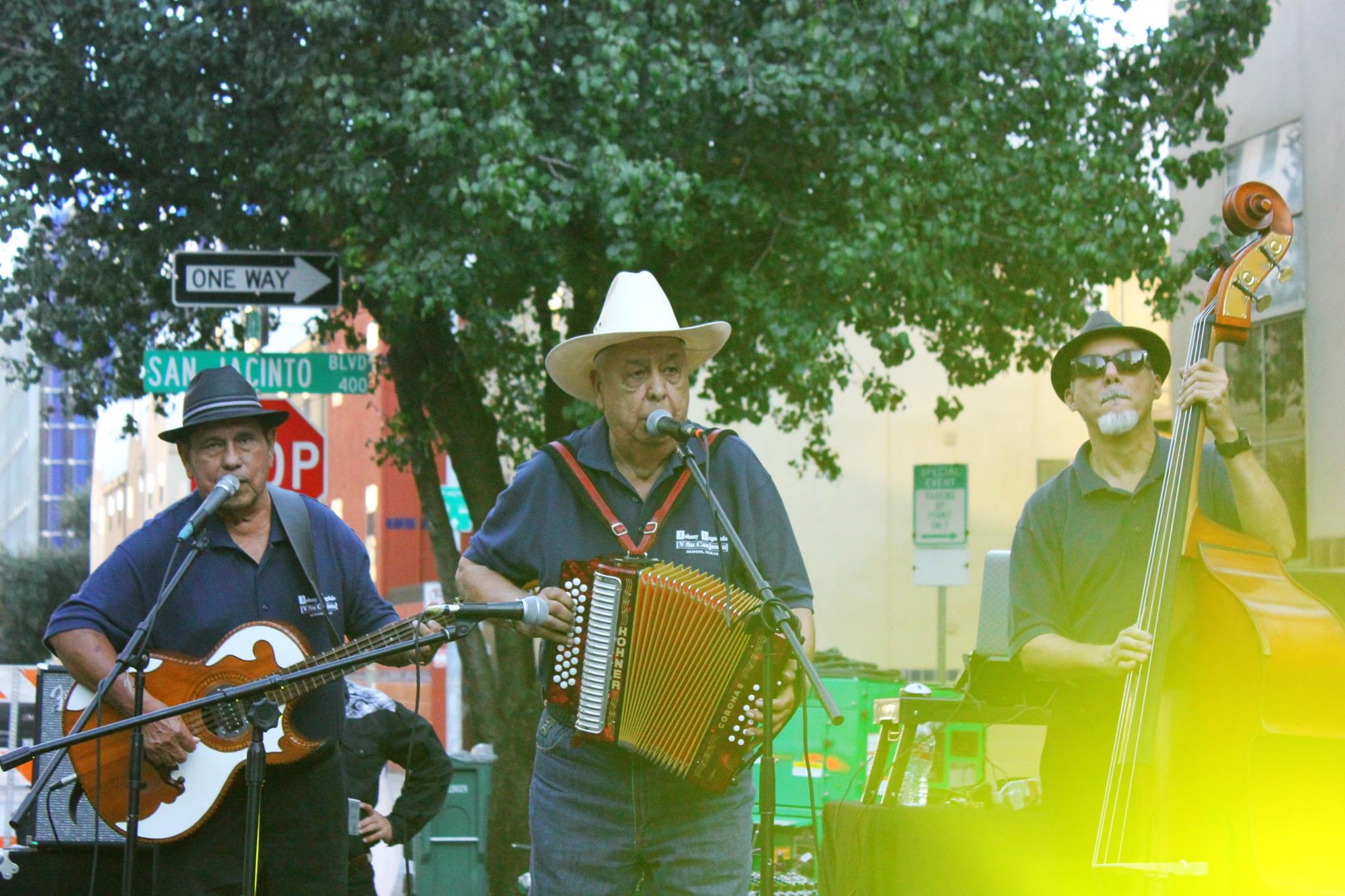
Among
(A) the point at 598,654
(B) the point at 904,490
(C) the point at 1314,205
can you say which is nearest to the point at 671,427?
(A) the point at 598,654

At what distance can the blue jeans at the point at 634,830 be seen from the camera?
13.4ft

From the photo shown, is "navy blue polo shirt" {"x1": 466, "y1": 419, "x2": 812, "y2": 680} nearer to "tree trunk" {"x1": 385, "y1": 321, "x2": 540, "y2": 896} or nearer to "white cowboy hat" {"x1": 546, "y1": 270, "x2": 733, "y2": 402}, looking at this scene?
"white cowboy hat" {"x1": 546, "y1": 270, "x2": 733, "y2": 402}

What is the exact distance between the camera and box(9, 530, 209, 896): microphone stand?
443cm

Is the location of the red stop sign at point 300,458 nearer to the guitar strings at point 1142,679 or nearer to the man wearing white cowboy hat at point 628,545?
the man wearing white cowboy hat at point 628,545

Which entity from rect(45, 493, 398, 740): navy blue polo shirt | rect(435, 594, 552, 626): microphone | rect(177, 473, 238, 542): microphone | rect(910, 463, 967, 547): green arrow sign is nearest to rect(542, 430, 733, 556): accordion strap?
rect(435, 594, 552, 626): microphone

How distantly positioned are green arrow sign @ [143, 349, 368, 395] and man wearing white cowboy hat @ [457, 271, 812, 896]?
5.10 meters

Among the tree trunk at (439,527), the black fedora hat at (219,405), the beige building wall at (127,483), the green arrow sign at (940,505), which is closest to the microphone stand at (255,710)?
the black fedora hat at (219,405)

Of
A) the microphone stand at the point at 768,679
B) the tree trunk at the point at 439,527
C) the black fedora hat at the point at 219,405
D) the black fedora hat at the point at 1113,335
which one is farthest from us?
the tree trunk at the point at 439,527

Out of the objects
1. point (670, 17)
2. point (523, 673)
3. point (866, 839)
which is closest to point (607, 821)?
point (866, 839)

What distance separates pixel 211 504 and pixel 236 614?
380 mm

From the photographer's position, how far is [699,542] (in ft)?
13.8

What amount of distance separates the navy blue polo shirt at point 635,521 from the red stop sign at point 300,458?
214 inches

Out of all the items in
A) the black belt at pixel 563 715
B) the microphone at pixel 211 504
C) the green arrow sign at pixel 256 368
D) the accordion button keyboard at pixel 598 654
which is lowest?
the black belt at pixel 563 715

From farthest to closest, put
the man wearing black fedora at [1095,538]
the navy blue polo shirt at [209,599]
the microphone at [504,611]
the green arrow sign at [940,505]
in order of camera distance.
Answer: the green arrow sign at [940,505] → the navy blue polo shirt at [209,599] → the man wearing black fedora at [1095,538] → the microphone at [504,611]
